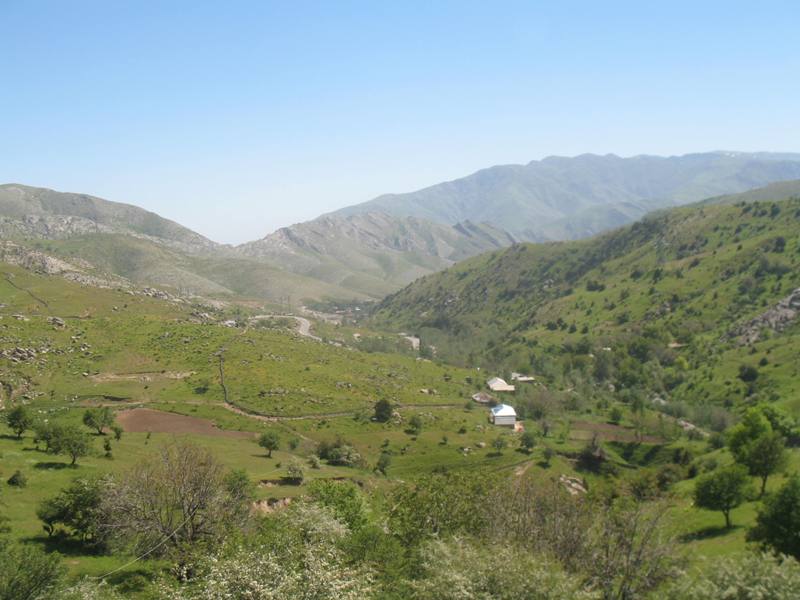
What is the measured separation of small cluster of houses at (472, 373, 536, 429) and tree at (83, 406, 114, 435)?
91472 mm

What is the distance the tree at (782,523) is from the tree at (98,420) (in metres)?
78.9

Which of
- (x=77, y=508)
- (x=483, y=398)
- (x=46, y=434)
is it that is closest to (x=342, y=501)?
(x=77, y=508)

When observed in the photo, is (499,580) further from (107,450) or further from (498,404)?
(498,404)

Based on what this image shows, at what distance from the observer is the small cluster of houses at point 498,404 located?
462ft

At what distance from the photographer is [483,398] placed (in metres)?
161

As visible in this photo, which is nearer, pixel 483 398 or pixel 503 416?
pixel 503 416

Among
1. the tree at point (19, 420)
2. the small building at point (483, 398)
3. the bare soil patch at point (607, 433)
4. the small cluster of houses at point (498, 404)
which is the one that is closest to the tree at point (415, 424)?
the small cluster of houses at point (498, 404)

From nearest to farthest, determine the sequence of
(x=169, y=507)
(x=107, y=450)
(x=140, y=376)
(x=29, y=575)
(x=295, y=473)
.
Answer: (x=29, y=575) → (x=169, y=507) → (x=107, y=450) → (x=295, y=473) → (x=140, y=376)

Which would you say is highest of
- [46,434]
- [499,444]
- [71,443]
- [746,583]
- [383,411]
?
[46,434]

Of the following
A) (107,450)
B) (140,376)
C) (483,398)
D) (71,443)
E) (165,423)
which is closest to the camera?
(71,443)

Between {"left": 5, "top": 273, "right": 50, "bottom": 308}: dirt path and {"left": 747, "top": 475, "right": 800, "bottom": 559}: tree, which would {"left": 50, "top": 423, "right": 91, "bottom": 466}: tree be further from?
{"left": 5, "top": 273, "right": 50, "bottom": 308}: dirt path

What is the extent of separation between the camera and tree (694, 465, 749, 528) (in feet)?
197

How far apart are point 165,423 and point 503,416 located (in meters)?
82.0

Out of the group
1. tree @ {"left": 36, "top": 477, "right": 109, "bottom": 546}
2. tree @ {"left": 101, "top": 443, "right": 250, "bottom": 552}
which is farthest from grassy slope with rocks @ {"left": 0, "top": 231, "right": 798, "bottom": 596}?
tree @ {"left": 101, "top": 443, "right": 250, "bottom": 552}
